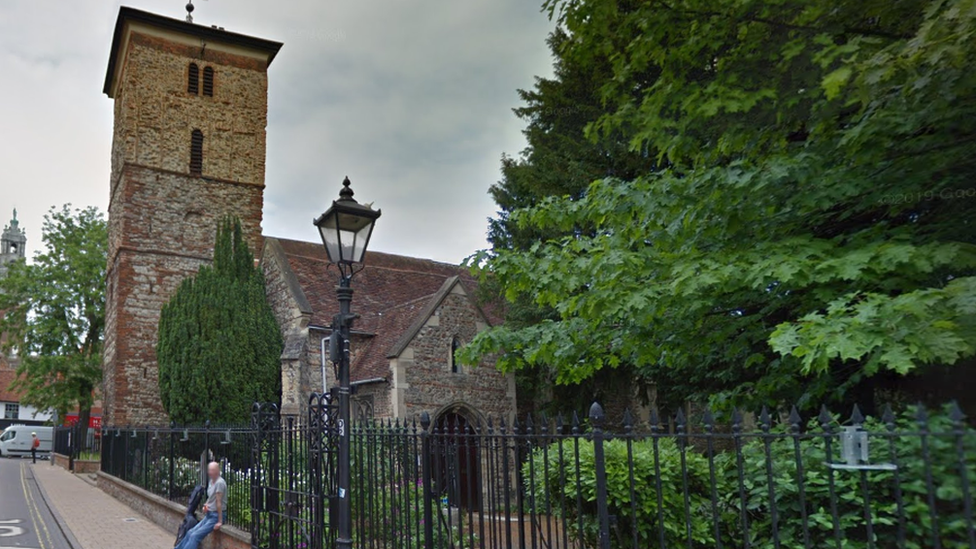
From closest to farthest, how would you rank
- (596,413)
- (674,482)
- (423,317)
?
(596,413) < (674,482) < (423,317)

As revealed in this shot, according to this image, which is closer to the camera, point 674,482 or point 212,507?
A: point 674,482

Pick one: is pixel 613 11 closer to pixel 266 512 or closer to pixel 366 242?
pixel 366 242

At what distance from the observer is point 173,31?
2833cm

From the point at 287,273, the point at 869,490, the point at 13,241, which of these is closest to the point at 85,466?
the point at 287,273

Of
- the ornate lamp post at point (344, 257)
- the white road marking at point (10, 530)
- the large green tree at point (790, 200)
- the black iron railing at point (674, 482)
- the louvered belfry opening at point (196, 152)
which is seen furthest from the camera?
the louvered belfry opening at point (196, 152)

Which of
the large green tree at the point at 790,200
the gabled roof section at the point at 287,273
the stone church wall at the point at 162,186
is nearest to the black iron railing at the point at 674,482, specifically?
the large green tree at the point at 790,200

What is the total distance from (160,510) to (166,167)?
1616 centimetres

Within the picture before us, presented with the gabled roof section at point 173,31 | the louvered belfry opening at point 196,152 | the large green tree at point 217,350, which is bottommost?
the large green tree at point 217,350

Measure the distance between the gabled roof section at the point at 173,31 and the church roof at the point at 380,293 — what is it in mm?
8171

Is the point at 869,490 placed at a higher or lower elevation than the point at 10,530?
higher

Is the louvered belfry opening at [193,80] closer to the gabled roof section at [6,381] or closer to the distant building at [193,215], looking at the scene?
the distant building at [193,215]

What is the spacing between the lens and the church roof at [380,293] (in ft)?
66.4

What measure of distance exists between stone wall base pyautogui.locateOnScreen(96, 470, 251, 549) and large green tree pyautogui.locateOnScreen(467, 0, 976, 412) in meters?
5.39

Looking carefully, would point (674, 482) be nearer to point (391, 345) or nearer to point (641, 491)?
point (641, 491)
